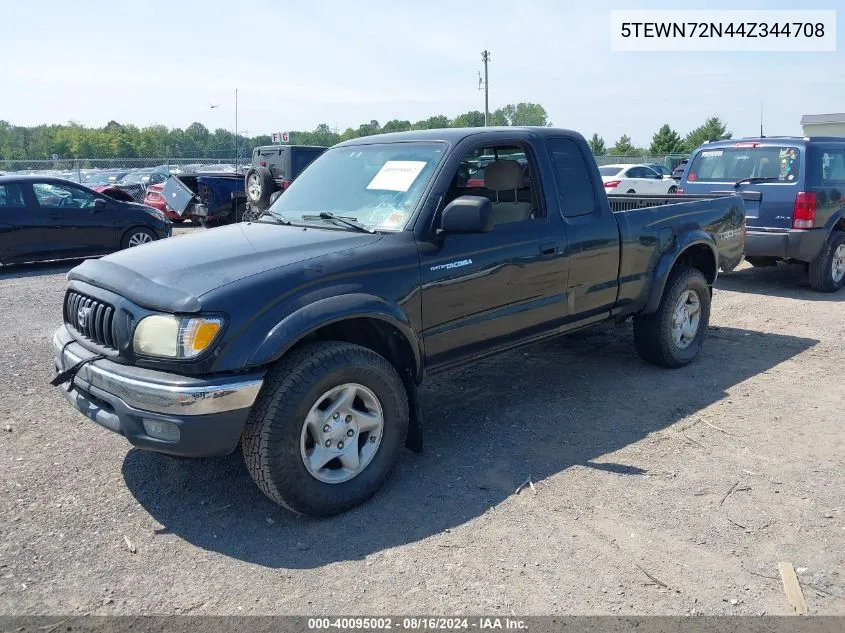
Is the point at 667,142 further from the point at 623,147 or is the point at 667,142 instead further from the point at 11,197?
the point at 11,197

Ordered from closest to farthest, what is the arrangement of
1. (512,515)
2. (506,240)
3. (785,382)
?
(512,515) < (506,240) < (785,382)

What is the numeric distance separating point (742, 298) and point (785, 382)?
11.5ft

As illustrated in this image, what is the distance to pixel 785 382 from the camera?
18.6 ft

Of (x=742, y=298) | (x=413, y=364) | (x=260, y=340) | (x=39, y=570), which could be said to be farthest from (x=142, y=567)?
(x=742, y=298)

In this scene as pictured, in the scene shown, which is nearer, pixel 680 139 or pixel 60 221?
pixel 60 221

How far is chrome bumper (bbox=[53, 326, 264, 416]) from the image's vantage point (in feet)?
10.5

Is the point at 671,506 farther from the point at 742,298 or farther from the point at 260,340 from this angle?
the point at 742,298

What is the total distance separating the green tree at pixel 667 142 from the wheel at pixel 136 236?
148ft

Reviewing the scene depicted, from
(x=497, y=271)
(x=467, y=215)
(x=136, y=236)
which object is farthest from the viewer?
(x=136, y=236)

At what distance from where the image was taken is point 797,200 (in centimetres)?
873

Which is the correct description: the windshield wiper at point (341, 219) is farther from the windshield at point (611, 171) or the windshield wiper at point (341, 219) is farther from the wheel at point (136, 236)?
the windshield at point (611, 171)

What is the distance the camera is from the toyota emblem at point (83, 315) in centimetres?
374

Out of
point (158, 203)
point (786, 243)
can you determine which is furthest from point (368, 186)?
point (158, 203)

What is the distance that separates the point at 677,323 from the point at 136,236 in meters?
9.80
